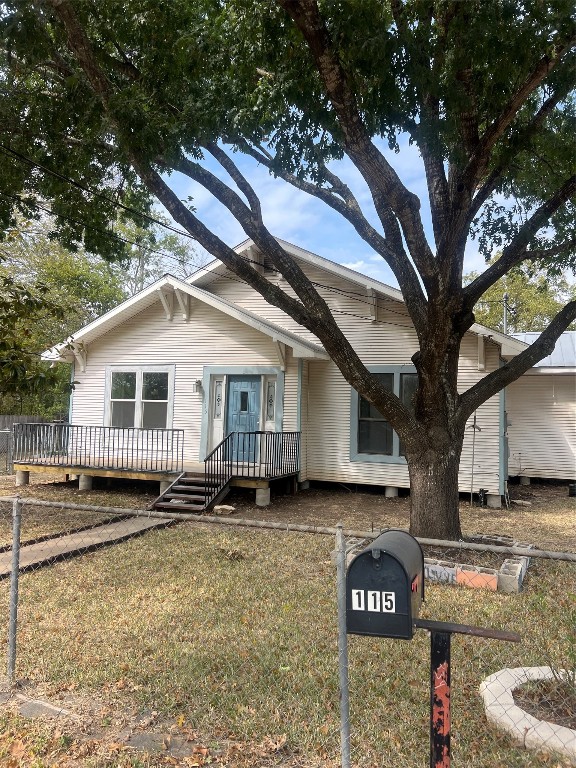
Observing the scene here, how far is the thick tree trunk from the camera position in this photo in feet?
24.3

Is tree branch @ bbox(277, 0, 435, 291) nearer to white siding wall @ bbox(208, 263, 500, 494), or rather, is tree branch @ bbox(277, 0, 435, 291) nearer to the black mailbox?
white siding wall @ bbox(208, 263, 500, 494)

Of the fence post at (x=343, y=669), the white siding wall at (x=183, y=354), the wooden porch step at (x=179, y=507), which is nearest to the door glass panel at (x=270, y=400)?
the white siding wall at (x=183, y=354)

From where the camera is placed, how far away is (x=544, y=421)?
1567 centimetres

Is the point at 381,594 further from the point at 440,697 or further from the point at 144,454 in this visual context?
the point at 144,454

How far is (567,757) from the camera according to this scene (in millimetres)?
2893

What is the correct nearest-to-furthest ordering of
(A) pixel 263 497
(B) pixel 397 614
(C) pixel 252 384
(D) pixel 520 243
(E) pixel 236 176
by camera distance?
(B) pixel 397 614 → (D) pixel 520 243 → (E) pixel 236 176 → (A) pixel 263 497 → (C) pixel 252 384

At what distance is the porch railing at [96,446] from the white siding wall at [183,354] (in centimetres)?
37

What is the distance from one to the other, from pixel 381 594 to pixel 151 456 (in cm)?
1141

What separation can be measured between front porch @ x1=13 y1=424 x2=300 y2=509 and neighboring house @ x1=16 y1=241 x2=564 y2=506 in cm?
6

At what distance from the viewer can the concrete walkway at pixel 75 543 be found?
7.03 meters

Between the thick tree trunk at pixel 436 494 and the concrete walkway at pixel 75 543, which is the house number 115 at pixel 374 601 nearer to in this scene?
the thick tree trunk at pixel 436 494

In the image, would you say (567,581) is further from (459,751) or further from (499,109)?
(499,109)

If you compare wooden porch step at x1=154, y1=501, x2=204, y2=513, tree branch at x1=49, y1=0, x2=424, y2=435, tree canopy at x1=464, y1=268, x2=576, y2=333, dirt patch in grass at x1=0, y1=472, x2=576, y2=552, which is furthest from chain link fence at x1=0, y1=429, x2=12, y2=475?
tree canopy at x1=464, y1=268, x2=576, y2=333

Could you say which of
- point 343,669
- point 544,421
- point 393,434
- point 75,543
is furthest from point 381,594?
point 544,421
